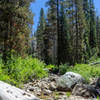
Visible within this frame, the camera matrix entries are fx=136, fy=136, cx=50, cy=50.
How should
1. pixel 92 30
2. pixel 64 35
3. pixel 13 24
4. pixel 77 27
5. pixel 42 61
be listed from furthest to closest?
pixel 92 30
pixel 64 35
pixel 77 27
pixel 13 24
pixel 42 61

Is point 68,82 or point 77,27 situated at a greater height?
point 77,27

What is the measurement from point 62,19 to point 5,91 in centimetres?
1920

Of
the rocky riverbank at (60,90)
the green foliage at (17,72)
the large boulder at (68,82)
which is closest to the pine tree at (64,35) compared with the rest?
the green foliage at (17,72)

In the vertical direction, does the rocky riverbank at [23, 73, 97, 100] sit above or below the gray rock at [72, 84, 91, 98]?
Answer: below

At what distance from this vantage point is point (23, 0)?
10492 millimetres

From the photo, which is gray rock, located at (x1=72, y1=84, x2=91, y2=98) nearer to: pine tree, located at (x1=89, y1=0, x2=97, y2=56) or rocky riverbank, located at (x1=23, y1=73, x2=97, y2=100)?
rocky riverbank, located at (x1=23, y1=73, x2=97, y2=100)

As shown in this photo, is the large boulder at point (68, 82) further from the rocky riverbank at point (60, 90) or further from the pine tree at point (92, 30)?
the pine tree at point (92, 30)

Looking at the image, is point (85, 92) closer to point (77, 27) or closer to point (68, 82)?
point (68, 82)

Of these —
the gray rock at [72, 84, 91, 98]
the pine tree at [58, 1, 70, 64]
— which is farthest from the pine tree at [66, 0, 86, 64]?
the gray rock at [72, 84, 91, 98]

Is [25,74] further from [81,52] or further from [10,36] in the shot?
[81,52]

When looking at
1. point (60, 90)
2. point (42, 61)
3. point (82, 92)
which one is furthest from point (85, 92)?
point (42, 61)

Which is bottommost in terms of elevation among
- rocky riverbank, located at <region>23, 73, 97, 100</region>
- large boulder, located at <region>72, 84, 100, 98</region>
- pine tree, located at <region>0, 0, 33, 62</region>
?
rocky riverbank, located at <region>23, 73, 97, 100</region>

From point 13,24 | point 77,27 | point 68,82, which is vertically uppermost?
point 77,27

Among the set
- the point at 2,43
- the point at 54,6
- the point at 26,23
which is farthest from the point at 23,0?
the point at 54,6
